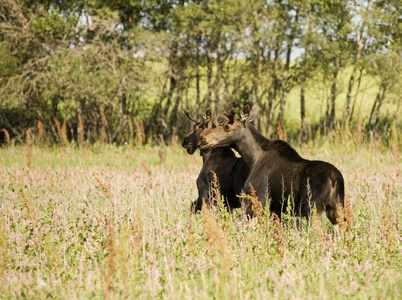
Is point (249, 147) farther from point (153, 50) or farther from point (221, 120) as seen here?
point (153, 50)

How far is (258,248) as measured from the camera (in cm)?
502

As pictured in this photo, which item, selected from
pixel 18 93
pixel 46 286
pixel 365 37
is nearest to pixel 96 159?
pixel 18 93

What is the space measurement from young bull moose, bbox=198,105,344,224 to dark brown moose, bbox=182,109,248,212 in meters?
0.36

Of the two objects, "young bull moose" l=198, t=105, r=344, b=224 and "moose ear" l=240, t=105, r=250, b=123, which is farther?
"moose ear" l=240, t=105, r=250, b=123

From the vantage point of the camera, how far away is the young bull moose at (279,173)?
17.3 ft

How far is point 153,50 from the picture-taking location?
65.6ft

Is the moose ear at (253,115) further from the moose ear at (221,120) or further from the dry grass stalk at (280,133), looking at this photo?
the dry grass stalk at (280,133)

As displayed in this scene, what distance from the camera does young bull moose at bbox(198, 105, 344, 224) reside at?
5.26 meters

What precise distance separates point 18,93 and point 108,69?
3841 mm

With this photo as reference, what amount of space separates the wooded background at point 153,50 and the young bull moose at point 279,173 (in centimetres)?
1148

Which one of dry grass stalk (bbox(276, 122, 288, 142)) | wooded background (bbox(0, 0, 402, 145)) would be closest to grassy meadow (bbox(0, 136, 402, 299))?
dry grass stalk (bbox(276, 122, 288, 142))

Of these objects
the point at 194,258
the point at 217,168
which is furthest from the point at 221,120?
the point at 194,258

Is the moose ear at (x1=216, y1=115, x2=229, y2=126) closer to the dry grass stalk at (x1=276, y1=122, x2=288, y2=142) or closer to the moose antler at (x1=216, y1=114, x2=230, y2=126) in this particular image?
the moose antler at (x1=216, y1=114, x2=230, y2=126)

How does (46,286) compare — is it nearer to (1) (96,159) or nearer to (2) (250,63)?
(1) (96,159)
